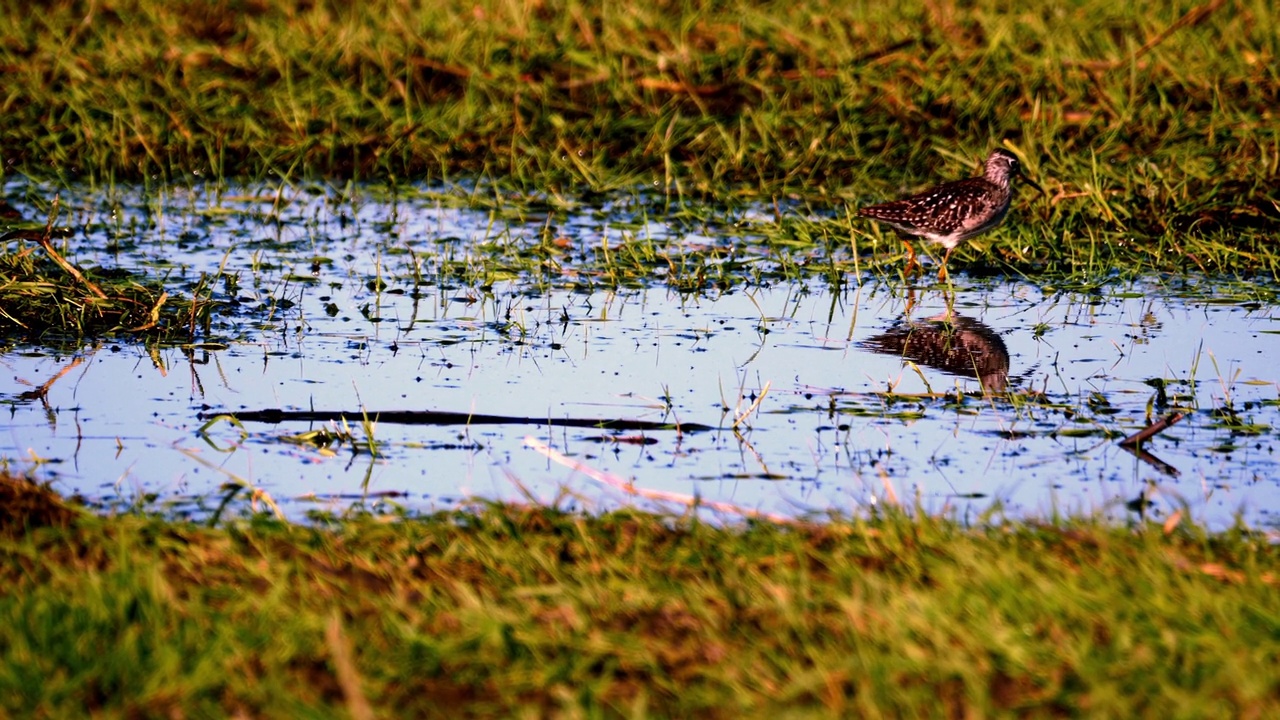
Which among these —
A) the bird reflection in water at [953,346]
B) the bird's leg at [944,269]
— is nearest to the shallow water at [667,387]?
the bird reflection in water at [953,346]

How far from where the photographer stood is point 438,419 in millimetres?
5910

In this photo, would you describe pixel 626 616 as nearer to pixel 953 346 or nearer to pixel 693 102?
pixel 953 346

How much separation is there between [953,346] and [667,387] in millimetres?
1428

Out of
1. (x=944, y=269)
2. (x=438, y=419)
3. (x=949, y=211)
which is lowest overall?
(x=438, y=419)

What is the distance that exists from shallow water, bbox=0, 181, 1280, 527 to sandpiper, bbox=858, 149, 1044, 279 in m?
0.28

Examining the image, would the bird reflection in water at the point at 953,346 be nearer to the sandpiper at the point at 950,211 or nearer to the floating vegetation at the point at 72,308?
the sandpiper at the point at 950,211

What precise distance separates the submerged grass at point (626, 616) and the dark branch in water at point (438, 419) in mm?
1090

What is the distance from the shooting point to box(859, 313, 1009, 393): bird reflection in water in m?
6.71

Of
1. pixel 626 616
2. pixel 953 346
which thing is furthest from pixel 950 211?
pixel 626 616

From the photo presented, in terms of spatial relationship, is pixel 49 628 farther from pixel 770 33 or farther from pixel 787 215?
pixel 770 33

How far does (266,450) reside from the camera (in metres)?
5.60

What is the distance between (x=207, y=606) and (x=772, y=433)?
7.44ft

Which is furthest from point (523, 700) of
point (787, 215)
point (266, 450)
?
point (787, 215)

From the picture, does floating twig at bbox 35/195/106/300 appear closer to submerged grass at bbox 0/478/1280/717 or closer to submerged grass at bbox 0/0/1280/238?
submerged grass at bbox 0/478/1280/717
